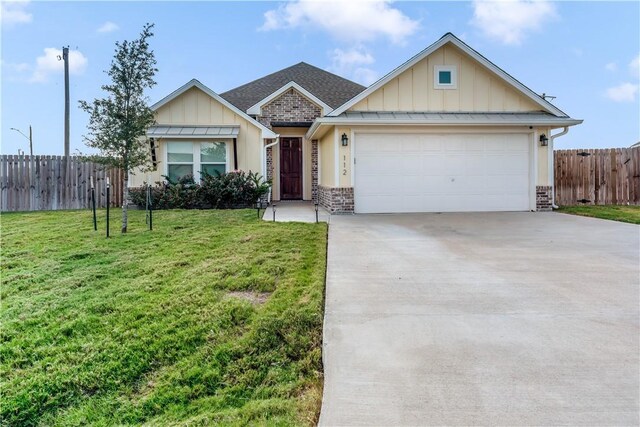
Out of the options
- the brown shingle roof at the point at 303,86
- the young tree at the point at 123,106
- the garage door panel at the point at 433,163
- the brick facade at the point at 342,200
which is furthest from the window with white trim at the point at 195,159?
the garage door panel at the point at 433,163

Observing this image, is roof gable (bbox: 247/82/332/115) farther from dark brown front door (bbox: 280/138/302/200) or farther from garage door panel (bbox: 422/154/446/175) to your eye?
garage door panel (bbox: 422/154/446/175)

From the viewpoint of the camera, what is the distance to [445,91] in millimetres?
12117

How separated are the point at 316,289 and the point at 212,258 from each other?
6.95ft

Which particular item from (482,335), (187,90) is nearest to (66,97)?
(187,90)

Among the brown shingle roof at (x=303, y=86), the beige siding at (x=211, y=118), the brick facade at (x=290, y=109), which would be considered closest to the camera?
the beige siding at (x=211, y=118)

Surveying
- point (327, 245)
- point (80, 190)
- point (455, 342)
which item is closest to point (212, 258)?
point (327, 245)

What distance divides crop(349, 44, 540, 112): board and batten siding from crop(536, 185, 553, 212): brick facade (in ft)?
8.15

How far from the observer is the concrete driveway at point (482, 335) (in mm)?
2508

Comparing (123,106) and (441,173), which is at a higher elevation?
(123,106)

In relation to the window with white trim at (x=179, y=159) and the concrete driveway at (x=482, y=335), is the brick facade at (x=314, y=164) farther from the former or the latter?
the concrete driveway at (x=482, y=335)

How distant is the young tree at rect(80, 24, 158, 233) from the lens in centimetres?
786

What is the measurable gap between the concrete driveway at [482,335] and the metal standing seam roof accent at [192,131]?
8.06 meters

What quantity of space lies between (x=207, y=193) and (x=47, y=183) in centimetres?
558

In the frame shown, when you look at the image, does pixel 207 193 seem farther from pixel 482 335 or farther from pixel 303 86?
pixel 482 335
